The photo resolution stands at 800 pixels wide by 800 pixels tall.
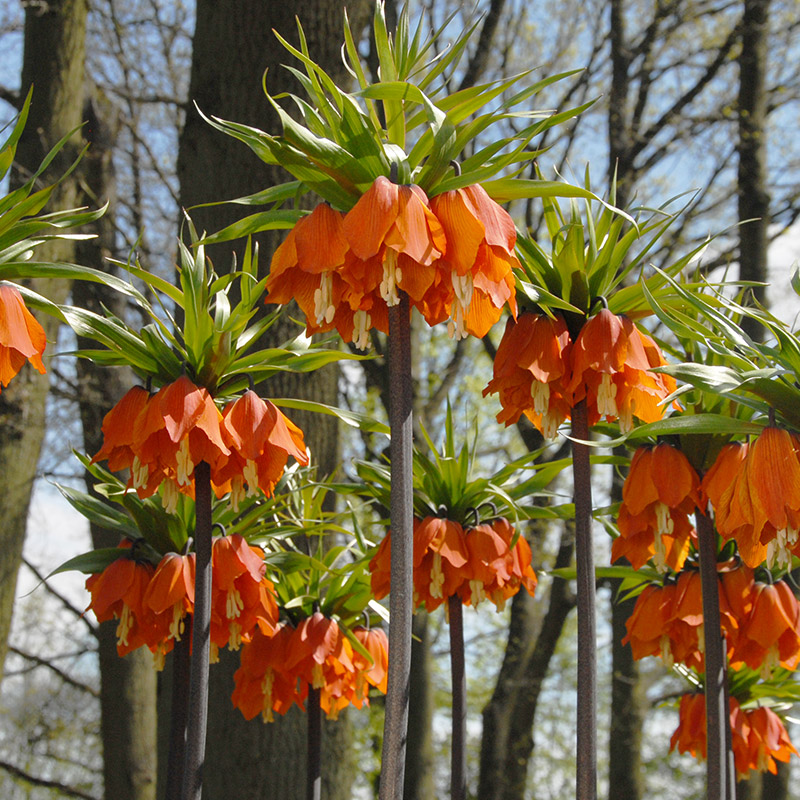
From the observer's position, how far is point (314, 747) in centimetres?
239

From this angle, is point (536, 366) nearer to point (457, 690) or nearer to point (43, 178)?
point (457, 690)

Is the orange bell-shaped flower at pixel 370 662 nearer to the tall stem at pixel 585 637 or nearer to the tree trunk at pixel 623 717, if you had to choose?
the tall stem at pixel 585 637

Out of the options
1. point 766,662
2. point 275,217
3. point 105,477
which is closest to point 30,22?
point 105,477

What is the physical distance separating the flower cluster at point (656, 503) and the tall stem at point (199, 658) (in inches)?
31.4

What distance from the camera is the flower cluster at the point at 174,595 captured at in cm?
195

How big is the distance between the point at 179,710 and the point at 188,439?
0.62 meters

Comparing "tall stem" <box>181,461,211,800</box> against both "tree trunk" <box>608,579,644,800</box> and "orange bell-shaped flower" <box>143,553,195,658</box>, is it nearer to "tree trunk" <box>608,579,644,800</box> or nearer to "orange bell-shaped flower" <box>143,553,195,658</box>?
"orange bell-shaped flower" <box>143,553,195,658</box>

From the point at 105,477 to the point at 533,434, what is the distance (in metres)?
5.38

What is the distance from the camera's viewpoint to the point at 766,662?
2088 millimetres

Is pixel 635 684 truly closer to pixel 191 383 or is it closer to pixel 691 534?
pixel 691 534

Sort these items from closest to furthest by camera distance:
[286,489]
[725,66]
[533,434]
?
[286,489], [533,434], [725,66]

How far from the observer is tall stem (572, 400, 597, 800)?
1.62m

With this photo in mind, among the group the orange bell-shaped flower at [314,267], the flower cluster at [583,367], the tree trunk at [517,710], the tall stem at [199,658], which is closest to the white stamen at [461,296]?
the orange bell-shaped flower at [314,267]

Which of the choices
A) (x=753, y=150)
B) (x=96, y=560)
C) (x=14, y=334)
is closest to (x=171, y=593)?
(x=96, y=560)
